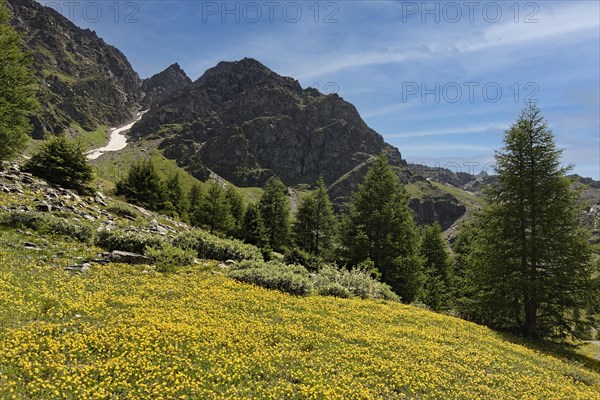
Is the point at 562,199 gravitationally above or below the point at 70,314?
→ above

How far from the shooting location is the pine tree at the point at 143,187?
4319 centimetres

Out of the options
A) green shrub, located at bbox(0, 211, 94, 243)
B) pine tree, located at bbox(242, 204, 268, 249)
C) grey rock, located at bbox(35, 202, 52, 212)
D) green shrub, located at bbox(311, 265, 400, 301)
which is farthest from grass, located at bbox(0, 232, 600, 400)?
pine tree, located at bbox(242, 204, 268, 249)

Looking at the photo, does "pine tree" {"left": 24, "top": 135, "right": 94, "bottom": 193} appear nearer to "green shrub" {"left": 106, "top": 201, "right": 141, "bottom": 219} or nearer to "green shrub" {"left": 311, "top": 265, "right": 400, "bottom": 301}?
"green shrub" {"left": 106, "top": 201, "right": 141, "bottom": 219}

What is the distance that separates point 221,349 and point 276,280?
910 centimetres

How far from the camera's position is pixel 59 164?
1161 inches

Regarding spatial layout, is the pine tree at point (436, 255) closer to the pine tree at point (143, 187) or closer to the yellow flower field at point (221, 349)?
the yellow flower field at point (221, 349)

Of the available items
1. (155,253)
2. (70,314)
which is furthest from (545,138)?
(70,314)

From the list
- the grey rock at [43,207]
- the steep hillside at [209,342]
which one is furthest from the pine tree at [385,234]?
the grey rock at [43,207]

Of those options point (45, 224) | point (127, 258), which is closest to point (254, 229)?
point (127, 258)

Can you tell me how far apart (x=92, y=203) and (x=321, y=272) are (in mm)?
19884

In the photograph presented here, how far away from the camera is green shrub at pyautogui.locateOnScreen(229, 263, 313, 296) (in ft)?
64.5

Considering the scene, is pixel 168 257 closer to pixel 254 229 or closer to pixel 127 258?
pixel 127 258

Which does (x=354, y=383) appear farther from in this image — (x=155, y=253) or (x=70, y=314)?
(x=155, y=253)

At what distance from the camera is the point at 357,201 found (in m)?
37.6
